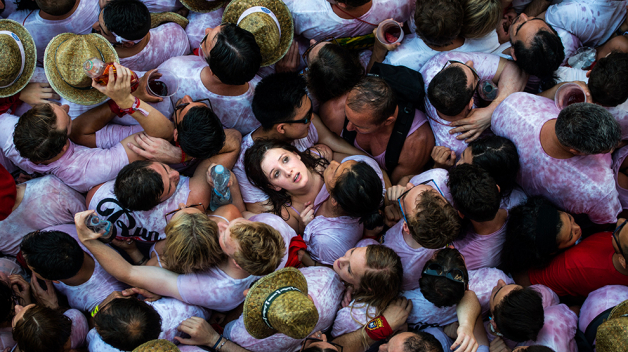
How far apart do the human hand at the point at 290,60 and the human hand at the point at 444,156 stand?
5.94ft

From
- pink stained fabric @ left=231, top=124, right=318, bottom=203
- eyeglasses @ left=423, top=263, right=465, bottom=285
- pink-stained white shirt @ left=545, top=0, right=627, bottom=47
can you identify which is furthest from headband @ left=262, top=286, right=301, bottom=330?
pink-stained white shirt @ left=545, top=0, right=627, bottom=47

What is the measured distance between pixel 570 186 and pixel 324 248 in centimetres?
219

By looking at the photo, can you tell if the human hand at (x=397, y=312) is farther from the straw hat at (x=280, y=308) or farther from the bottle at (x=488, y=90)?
the bottle at (x=488, y=90)

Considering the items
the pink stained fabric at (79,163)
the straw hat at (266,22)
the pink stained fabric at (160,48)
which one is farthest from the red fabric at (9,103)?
the straw hat at (266,22)

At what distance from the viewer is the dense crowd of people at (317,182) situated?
3242mm

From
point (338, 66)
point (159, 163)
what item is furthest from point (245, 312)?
point (338, 66)

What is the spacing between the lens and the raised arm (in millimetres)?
3445

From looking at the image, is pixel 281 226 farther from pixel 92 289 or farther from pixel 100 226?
pixel 92 289

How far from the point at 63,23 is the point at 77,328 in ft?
9.85

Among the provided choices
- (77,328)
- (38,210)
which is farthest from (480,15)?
(77,328)

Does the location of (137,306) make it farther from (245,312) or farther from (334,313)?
(334,313)

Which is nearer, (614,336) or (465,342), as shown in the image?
(614,336)

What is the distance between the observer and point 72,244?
3.43 m

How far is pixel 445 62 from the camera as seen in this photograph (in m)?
3.96
